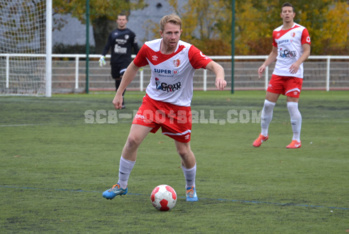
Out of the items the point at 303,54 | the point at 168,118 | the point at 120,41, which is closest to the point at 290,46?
the point at 303,54

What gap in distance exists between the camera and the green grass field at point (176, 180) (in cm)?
527

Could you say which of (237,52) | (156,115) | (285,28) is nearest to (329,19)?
(237,52)

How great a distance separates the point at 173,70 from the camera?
627cm

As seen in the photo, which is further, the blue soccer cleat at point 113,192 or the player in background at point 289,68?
the player in background at point 289,68

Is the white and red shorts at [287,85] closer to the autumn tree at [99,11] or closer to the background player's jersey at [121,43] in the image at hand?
the background player's jersey at [121,43]

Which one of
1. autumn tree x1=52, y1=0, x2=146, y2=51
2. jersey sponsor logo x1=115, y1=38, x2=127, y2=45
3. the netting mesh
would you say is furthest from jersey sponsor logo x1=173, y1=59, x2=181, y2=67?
autumn tree x1=52, y1=0, x2=146, y2=51

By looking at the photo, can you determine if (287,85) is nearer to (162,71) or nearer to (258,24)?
(162,71)

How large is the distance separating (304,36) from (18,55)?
52.5ft

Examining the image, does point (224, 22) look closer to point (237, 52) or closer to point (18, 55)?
point (237, 52)

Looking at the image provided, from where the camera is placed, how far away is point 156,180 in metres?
7.20

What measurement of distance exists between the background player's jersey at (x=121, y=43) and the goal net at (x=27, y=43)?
426 cm

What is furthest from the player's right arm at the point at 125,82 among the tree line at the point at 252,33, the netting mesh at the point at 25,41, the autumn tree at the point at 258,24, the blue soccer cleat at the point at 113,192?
the autumn tree at the point at 258,24

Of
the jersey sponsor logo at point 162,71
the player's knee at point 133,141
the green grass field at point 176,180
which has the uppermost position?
the jersey sponsor logo at point 162,71

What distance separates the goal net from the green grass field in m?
8.68
